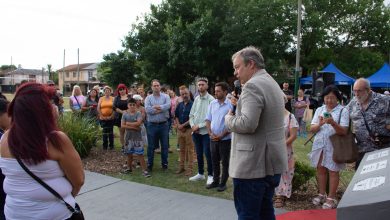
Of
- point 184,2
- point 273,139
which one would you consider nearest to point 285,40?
point 184,2

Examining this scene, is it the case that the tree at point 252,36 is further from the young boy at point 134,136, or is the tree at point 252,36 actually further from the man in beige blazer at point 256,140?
the man in beige blazer at point 256,140

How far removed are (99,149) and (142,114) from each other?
8.43ft

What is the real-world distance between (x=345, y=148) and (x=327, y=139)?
1.03 feet

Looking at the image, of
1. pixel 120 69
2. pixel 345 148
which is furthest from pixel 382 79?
pixel 120 69

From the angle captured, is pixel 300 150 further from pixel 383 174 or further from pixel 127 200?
pixel 383 174

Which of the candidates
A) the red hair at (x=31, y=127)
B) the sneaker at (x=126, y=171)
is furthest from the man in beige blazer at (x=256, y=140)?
the sneaker at (x=126, y=171)

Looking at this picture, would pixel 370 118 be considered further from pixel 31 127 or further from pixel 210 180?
pixel 31 127

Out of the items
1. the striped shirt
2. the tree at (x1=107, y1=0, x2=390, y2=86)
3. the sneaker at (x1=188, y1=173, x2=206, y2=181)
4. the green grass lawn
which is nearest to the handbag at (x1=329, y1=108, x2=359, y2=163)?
the green grass lawn

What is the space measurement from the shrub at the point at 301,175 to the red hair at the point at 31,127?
422 cm

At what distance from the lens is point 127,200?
19.2 ft

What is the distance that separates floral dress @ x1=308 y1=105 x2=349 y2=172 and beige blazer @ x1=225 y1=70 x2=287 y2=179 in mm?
2304

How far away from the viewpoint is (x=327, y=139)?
5316 millimetres

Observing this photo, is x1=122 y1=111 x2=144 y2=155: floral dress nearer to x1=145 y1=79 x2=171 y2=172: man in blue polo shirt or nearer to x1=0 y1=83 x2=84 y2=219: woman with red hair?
x1=145 y1=79 x2=171 y2=172: man in blue polo shirt

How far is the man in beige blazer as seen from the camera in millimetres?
3066
